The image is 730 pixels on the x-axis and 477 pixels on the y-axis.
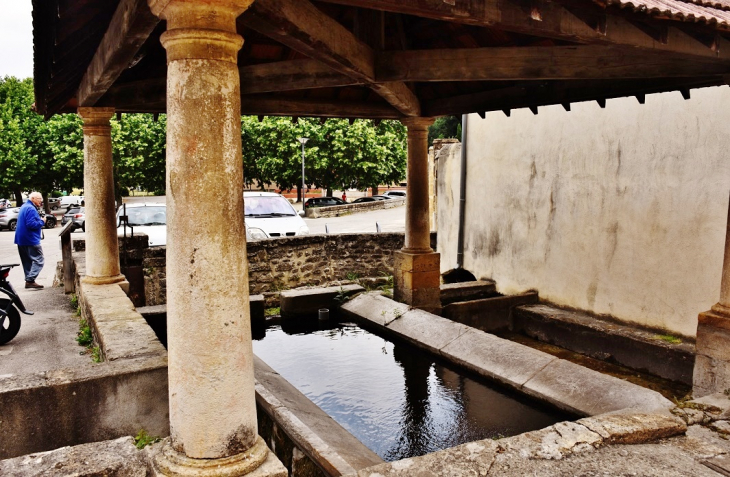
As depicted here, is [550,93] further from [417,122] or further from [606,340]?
[606,340]

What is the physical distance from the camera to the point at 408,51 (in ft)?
18.4

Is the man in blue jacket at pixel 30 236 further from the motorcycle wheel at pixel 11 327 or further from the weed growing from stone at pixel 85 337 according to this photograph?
the weed growing from stone at pixel 85 337

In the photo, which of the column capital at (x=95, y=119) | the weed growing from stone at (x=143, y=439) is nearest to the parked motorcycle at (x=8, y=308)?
the column capital at (x=95, y=119)

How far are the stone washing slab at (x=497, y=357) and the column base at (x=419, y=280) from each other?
1.45 meters

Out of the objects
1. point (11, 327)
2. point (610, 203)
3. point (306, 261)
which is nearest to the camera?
point (11, 327)

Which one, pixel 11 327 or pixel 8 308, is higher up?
pixel 8 308

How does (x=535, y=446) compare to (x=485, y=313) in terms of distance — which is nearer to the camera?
(x=535, y=446)

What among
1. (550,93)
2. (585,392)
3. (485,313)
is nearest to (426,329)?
(485,313)

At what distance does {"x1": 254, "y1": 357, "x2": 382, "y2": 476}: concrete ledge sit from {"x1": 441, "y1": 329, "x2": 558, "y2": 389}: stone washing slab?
6.94 feet

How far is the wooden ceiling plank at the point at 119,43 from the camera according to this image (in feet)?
11.5

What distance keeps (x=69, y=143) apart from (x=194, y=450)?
33.1 m

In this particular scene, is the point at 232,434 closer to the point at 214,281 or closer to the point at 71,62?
the point at 214,281

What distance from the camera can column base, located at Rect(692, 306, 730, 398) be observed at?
4.96 m

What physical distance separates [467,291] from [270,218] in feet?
16.0
